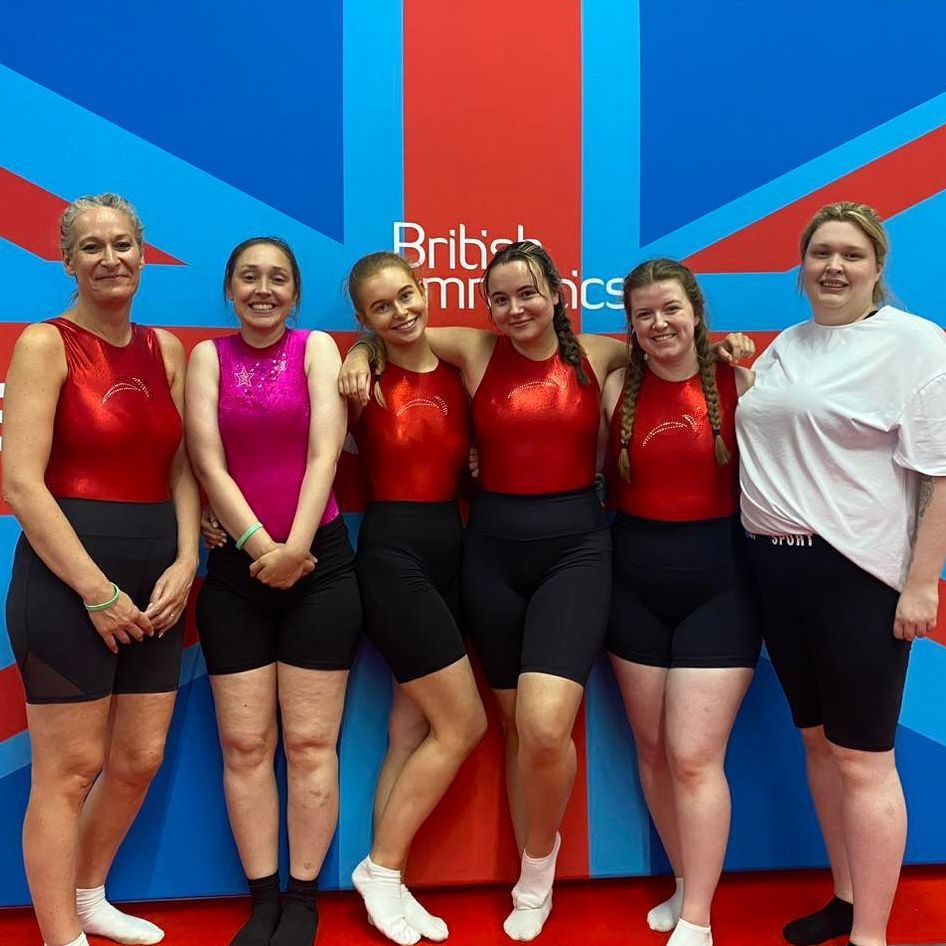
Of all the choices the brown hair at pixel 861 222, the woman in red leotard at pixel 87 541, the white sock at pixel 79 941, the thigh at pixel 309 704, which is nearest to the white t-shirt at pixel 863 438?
the brown hair at pixel 861 222

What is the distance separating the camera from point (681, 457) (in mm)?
2182

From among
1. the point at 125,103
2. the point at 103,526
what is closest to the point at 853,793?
the point at 103,526

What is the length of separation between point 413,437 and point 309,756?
3.14 ft

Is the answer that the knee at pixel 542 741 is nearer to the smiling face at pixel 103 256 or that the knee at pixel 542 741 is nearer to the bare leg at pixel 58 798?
the bare leg at pixel 58 798

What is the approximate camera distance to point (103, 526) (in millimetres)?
1984

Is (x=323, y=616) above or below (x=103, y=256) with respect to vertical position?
below

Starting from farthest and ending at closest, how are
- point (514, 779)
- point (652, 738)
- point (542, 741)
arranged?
point (514, 779) → point (652, 738) → point (542, 741)

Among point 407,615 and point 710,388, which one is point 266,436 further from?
point 710,388

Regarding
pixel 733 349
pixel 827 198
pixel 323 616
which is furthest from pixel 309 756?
pixel 827 198

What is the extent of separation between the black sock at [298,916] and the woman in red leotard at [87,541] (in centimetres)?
51

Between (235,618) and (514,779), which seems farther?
(514,779)

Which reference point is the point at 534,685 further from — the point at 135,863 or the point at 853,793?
the point at 135,863

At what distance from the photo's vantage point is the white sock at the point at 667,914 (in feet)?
7.52

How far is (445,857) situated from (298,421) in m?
1.46
